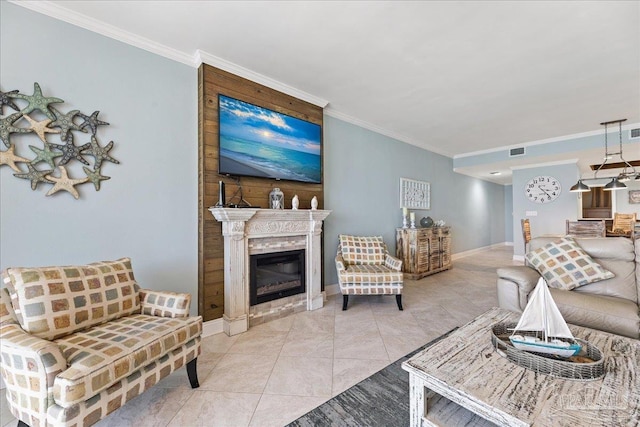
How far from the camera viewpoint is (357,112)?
3680 mm

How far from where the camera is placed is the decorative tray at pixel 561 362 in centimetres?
106

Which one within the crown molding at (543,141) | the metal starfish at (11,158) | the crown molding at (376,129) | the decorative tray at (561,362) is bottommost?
the decorative tray at (561,362)

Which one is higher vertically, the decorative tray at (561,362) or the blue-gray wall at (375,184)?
the blue-gray wall at (375,184)

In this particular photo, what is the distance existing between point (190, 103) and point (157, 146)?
21.3 inches

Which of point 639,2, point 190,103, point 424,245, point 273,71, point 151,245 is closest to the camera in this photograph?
point 639,2

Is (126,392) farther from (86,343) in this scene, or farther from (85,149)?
(85,149)

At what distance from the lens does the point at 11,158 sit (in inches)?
65.4

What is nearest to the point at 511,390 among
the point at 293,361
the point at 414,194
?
the point at 293,361

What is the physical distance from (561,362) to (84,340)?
2323mm

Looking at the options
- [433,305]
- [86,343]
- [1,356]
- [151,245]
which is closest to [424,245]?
[433,305]

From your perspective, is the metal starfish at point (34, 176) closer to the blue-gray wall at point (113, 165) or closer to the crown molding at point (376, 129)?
the blue-gray wall at point (113, 165)

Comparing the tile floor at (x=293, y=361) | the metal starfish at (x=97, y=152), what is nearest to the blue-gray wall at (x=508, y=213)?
the tile floor at (x=293, y=361)

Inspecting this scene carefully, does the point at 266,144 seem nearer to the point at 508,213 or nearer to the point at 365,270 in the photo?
the point at 365,270

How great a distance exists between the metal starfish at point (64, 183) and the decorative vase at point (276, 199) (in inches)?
62.2
